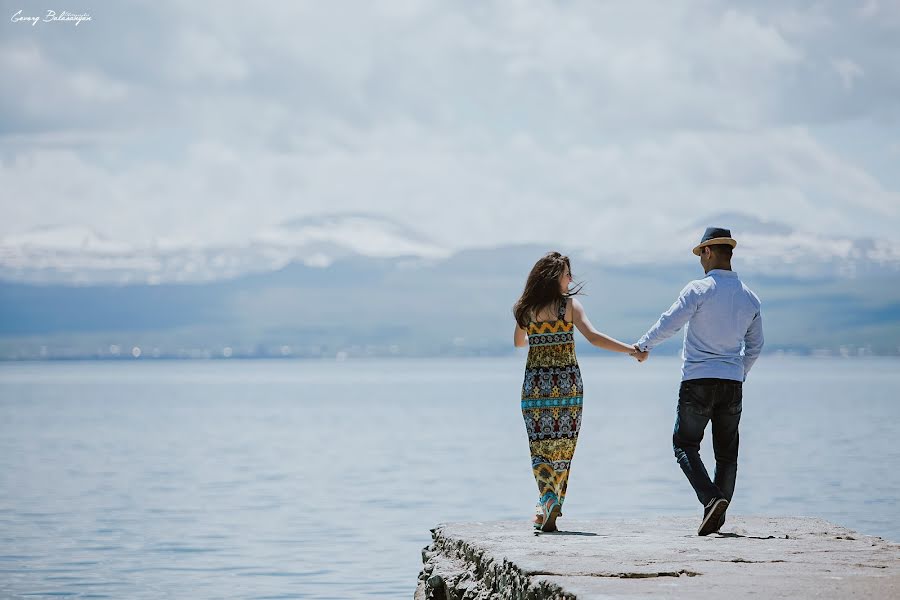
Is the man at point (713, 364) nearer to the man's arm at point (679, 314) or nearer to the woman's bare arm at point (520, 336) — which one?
the man's arm at point (679, 314)

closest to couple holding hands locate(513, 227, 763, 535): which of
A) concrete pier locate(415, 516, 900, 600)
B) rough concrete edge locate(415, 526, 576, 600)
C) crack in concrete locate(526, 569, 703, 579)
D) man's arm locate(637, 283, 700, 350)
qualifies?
man's arm locate(637, 283, 700, 350)

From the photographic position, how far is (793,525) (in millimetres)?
11094

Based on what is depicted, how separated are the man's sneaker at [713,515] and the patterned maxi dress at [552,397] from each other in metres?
1.08

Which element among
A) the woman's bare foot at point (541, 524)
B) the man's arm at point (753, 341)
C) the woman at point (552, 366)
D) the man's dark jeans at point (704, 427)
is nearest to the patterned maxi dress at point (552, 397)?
the woman at point (552, 366)

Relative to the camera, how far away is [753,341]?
10141 mm

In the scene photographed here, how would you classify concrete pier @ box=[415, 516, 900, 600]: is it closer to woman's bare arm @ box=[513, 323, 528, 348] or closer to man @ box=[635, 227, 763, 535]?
man @ box=[635, 227, 763, 535]

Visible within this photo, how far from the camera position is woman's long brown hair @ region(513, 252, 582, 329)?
33.3ft

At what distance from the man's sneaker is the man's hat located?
182 centimetres

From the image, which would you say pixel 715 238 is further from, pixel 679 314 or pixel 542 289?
pixel 542 289

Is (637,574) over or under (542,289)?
under

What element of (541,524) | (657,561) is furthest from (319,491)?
(657,561)

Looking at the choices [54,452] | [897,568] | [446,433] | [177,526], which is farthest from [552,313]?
[446,433]

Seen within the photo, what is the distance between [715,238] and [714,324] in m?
0.65

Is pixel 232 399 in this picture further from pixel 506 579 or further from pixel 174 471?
pixel 506 579
